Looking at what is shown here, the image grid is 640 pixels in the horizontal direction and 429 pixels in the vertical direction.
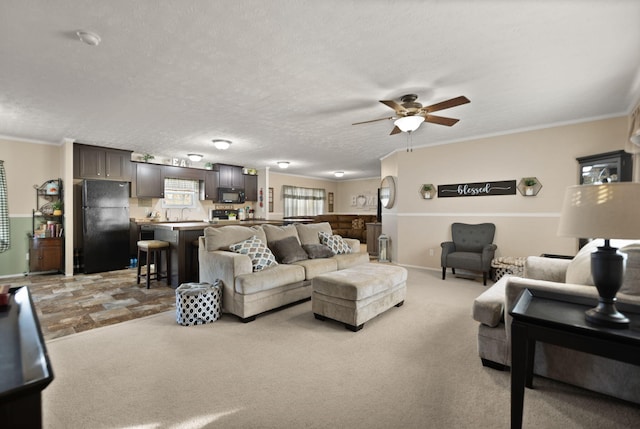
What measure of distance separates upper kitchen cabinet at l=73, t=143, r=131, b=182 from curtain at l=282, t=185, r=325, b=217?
15.4ft

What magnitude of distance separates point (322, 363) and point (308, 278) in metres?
1.50

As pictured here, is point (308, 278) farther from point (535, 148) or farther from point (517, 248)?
point (535, 148)

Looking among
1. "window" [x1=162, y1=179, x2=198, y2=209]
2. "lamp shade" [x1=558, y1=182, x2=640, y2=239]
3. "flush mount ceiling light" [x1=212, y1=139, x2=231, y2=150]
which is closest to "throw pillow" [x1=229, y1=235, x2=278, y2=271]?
"flush mount ceiling light" [x1=212, y1=139, x2=231, y2=150]

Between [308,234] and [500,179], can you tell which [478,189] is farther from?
[308,234]

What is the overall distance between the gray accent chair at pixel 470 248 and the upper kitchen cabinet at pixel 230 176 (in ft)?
18.4

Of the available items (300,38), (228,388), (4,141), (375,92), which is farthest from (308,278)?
(4,141)

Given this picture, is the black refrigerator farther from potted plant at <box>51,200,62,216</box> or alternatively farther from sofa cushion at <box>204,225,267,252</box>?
sofa cushion at <box>204,225,267,252</box>

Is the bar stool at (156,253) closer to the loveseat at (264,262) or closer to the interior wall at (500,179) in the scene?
the loveseat at (264,262)

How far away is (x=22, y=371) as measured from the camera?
34.8 inches

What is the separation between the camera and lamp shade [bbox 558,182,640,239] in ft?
4.53

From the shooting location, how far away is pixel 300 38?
7.42ft

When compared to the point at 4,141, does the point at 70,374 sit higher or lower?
lower

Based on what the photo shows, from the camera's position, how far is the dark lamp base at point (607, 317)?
1.37 m

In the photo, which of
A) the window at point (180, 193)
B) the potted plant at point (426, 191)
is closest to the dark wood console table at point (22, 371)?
the potted plant at point (426, 191)
